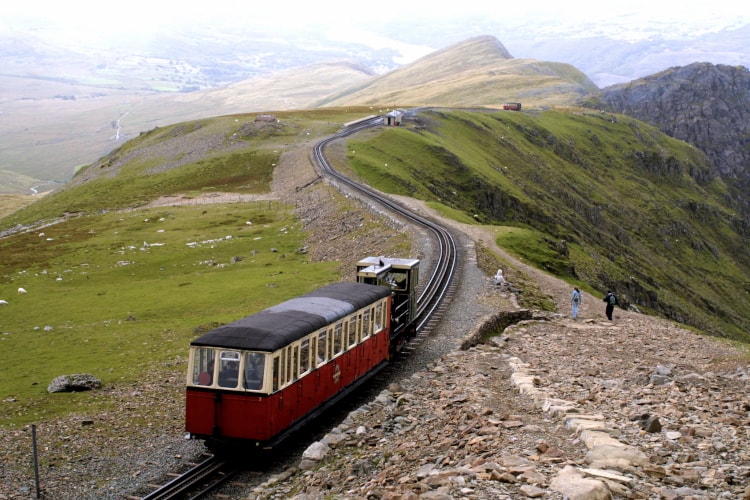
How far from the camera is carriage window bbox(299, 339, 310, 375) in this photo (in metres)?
22.9

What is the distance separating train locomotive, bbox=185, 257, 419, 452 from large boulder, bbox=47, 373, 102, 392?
9055 millimetres

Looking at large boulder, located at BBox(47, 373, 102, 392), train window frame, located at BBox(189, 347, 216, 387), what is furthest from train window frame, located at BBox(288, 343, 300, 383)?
large boulder, located at BBox(47, 373, 102, 392)

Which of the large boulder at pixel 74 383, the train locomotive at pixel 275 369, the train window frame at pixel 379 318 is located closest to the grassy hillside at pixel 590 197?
the train window frame at pixel 379 318

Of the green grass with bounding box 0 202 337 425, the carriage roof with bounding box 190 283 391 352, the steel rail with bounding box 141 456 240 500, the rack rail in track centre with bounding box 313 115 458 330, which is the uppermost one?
the carriage roof with bounding box 190 283 391 352

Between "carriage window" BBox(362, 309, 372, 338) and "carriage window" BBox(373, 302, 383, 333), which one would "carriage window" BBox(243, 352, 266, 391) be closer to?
"carriage window" BBox(362, 309, 372, 338)

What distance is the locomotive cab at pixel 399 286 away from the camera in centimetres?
3247

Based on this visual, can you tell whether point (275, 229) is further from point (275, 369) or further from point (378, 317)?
point (275, 369)

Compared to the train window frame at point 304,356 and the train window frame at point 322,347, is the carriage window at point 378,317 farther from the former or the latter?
the train window frame at point 304,356

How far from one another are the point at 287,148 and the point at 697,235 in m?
88.8

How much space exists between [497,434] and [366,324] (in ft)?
33.7

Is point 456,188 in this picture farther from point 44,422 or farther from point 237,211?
point 44,422

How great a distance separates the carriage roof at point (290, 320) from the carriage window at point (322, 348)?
41 centimetres

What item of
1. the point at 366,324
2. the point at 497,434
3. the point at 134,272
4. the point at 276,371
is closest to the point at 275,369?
the point at 276,371

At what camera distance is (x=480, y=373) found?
1097 inches
